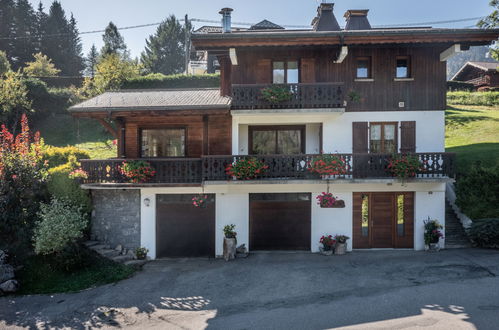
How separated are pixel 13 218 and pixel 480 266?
18339 millimetres

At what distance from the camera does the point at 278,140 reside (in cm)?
1534

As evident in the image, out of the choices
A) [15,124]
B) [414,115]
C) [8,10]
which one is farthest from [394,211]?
[8,10]

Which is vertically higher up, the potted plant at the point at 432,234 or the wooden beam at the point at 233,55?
the wooden beam at the point at 233,55

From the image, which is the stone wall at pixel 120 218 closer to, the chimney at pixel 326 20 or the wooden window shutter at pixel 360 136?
the wooden window shutter at pixel 360 136

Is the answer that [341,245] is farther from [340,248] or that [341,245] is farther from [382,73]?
[382,73]

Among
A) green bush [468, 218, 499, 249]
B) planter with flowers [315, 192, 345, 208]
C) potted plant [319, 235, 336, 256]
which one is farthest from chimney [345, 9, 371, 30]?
potted plant [319, 235, 336, 256]

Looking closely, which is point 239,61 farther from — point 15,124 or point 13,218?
point 15,124

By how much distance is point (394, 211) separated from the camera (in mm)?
14812

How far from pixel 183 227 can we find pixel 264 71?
8.15 m

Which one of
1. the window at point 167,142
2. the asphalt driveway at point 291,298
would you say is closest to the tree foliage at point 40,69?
the window at point 167,142

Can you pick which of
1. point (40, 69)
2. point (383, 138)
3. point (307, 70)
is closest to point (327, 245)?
point (383, 138)

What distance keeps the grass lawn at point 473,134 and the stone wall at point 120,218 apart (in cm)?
1758

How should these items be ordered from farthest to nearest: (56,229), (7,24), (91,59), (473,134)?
1. (91,59)
2. (7,24)
3. (473,134)
4. (56,229)

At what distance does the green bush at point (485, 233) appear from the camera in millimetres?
14148
